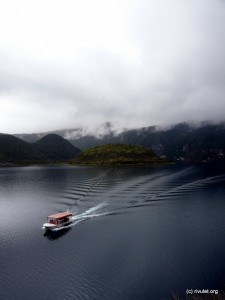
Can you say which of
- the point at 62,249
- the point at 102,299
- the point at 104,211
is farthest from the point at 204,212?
the point at 102,299

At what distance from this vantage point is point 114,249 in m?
59.4

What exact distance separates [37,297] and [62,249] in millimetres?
18857

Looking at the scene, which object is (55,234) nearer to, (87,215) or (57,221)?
(57,221)

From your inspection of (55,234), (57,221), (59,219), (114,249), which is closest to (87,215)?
(59,219)

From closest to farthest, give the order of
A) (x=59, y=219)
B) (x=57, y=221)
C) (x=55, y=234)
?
(x=55, y=234) < (x=57, y=221) < (x=59, y=219)

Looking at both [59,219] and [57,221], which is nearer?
[57,221]

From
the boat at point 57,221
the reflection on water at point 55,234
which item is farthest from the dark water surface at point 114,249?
the boat at point 57,221

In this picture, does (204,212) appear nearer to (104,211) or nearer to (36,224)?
(104,211)

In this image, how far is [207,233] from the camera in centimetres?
6869

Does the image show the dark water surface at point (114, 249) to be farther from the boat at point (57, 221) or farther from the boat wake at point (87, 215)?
the boat at point (57, 221)

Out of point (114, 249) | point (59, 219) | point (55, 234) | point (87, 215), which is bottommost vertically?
point (114, 249)

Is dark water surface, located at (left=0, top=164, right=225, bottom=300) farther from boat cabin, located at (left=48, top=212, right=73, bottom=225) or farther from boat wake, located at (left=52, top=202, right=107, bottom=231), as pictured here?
boat cabin, located at (left=48, top=212, right=73, bottom=225)

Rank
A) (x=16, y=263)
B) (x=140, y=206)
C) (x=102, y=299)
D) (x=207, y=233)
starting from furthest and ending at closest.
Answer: (x=140, y=206), (x=207, y=233), (x=16, y=263), (x=102, y=299)

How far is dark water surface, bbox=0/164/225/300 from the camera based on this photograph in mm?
44094
